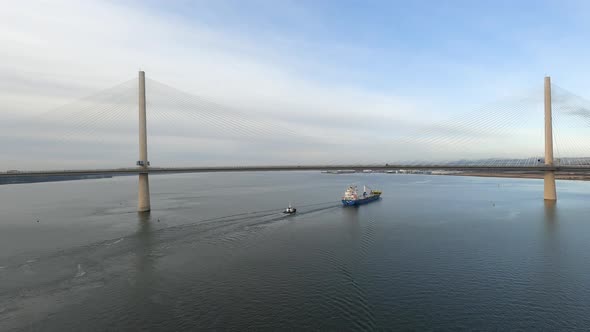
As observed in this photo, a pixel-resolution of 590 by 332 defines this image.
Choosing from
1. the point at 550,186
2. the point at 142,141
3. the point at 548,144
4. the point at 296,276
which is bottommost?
the point at 296,276

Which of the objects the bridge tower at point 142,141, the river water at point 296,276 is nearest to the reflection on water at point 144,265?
the river water at point 296,276

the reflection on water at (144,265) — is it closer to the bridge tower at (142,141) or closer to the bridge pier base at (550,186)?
the bridge tower at (142,141)

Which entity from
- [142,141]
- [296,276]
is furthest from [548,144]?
[142,141]

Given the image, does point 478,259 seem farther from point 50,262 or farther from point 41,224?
point 41,224

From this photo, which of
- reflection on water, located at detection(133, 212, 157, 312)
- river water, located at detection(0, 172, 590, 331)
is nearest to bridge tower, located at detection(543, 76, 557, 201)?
river water, located at detection(0, 172, 590, 331)

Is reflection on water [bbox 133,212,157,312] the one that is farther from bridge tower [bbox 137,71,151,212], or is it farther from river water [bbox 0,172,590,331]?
bridge tower [bbox 137,71,151,212]

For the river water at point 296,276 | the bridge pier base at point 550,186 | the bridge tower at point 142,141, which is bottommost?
the river water at point 296,276

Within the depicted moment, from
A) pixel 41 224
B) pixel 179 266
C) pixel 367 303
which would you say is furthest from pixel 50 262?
pixel 367 303

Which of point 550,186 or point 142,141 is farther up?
point 142,141

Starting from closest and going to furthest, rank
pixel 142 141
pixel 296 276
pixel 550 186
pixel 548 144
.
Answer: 1. pixel 296 276
2. pixel 142 141
3. pixel 548 144
4. pixel 550 186

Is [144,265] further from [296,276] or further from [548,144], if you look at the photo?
[548,144]
